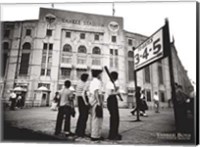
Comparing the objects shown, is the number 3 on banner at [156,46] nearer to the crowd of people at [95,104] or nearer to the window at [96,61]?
the crowd of people at [95,104]

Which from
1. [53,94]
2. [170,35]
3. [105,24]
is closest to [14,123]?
[53,94]

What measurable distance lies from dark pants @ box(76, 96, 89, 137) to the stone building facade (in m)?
0.42

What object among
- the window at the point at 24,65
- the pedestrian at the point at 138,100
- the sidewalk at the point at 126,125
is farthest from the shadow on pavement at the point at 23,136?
the pedestrian at the point at 138,100

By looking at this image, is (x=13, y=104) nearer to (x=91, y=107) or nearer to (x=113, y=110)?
(x=91, y=107)

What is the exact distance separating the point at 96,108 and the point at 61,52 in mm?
1282

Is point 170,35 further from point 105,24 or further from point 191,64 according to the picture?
point 105,24

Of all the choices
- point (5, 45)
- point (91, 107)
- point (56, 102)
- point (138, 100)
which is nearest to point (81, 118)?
point (91, 107)

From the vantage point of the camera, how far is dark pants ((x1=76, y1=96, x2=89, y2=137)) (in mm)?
3793

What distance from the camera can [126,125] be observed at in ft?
12.4

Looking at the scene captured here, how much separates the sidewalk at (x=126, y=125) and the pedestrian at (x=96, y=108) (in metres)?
0.09

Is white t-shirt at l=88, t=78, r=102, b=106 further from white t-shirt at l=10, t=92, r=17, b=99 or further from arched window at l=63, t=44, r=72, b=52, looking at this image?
white t-shirt at l=10, t=92, r=17, b=99

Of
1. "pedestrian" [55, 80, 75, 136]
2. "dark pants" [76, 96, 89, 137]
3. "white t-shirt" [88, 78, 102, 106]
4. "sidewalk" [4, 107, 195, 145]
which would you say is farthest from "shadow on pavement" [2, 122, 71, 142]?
"white t-shirt" [88, 78, 102, 106]

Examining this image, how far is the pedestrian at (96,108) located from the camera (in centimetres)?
374

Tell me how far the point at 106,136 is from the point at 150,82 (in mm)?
1238
